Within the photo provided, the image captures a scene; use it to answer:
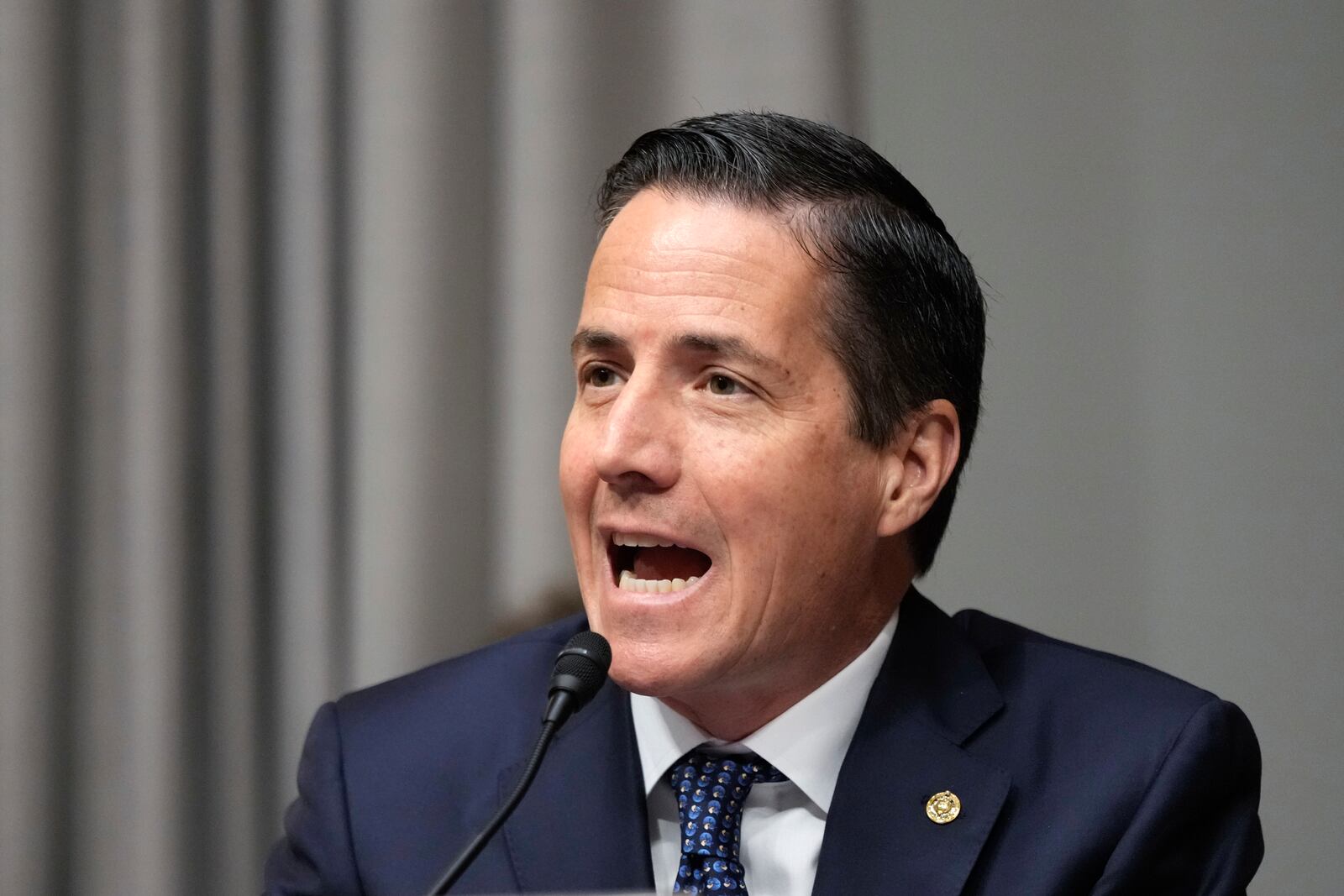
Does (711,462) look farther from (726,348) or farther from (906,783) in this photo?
(906,783)

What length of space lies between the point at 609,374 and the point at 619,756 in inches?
19.3

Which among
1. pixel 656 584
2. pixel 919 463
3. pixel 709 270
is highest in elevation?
pixel 709 270

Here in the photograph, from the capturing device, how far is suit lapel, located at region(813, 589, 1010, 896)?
1548mm

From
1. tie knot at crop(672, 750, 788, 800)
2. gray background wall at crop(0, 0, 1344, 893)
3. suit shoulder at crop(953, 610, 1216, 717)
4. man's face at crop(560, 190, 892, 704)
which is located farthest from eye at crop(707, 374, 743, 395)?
gray background wall at crop(0, 0, 1344, 893)

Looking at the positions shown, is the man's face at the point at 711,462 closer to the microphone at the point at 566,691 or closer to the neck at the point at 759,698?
the neck at the point at 759,698

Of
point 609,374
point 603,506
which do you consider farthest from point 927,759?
point 609,374

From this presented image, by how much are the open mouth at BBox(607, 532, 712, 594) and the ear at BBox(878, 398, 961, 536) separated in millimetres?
245

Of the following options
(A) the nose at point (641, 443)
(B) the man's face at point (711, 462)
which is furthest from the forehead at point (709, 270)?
(A) the nose at point (641, 443)

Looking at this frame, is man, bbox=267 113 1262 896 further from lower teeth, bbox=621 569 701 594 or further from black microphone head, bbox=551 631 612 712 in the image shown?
black microphone head, bbox=551 631 612 712

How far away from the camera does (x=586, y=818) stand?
1.66m

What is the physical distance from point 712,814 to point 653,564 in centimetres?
31

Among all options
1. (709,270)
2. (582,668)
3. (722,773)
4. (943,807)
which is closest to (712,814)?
(722,773)

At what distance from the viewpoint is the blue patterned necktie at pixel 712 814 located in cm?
156

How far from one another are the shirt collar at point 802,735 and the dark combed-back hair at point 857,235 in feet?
1.03
